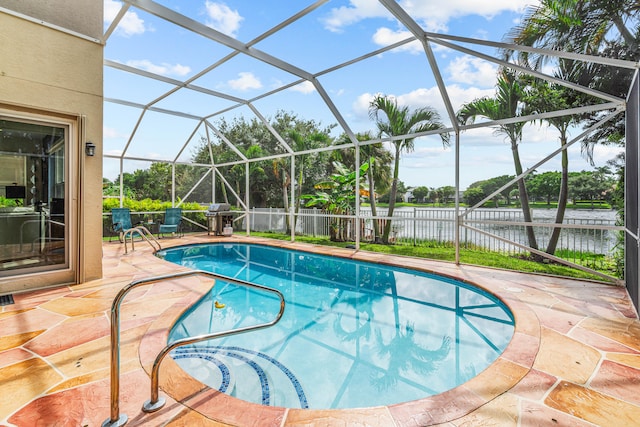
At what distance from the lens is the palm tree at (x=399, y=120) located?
966 cm

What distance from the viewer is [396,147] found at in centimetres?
1088

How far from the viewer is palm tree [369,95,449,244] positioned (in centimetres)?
966

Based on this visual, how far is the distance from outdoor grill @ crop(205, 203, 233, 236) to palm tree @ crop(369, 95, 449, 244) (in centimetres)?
656

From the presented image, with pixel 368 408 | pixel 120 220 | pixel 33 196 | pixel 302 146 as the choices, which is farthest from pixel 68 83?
pixel 302 146

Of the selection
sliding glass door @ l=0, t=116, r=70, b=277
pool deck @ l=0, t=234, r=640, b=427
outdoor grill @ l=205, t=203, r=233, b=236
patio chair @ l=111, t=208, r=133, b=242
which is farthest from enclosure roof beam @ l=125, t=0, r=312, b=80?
patio chair @ l=111, t=208, r=133, b=242

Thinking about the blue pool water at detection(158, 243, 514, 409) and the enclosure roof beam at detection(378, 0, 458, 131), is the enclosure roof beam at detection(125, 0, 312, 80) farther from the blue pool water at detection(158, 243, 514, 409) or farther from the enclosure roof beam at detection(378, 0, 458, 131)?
the blue pool water at detection(158, 243, 514, 409)

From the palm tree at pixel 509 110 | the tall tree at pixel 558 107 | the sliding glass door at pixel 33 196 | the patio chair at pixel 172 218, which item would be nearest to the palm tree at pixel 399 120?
the palm tree at pixel 509 110

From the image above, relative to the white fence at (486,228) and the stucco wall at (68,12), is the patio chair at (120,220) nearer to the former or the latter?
the white fence at (486,228)

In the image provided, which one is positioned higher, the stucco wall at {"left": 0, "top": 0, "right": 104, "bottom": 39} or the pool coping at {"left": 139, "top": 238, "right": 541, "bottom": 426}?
the stucco wall at {"left": 0, "top": 0, "right": 104, "bottom": 39}

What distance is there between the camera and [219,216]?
12.0m

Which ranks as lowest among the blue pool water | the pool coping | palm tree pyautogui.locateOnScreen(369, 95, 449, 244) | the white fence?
the blue pool water

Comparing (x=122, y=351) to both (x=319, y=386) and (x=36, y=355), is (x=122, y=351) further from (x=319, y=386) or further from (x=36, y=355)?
(x=319, y=386)

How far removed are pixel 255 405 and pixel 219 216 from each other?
10492mm

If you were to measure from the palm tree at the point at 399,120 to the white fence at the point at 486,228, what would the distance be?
1.87 metres
